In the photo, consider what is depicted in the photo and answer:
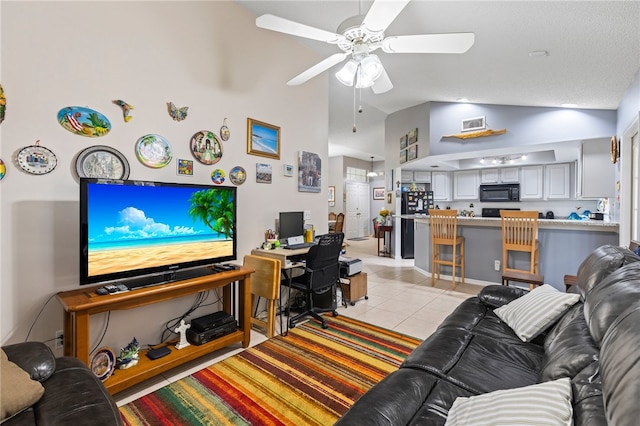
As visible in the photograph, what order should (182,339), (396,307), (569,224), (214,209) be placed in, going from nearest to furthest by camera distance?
1. (182,339)
2. (214,209)
3. (396,307)
4. (569,224)

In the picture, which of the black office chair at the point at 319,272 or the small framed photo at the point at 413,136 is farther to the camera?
the small framed photo at the point at 413,136

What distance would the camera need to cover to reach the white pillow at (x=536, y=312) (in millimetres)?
1754

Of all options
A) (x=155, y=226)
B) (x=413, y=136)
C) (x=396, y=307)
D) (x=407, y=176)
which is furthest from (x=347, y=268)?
(x=407, y=176)

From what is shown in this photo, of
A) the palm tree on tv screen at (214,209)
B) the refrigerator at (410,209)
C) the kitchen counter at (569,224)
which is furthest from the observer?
the refrigerator at (410,209)

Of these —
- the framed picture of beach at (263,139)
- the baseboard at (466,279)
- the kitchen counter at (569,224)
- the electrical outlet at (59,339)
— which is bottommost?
the baseboard at (466,279)

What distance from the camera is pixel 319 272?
3.04m

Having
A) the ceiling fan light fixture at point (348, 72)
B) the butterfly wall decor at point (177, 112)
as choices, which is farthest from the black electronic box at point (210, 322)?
the ceiling fan light fixture at point (348, 72)

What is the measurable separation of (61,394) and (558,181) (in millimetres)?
7915

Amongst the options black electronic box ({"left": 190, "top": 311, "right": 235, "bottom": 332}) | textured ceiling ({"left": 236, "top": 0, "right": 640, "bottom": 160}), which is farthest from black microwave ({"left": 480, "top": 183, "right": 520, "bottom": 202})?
black electronic box ({"left": 190, "top": 311, "right": 235, "bottom": 332})

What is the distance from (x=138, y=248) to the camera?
2.13 metres

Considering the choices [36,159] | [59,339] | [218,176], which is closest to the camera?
[36,159]

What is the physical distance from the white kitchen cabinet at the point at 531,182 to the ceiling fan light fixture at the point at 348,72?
19.5 feet

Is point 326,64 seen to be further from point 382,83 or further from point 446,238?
point 446,238

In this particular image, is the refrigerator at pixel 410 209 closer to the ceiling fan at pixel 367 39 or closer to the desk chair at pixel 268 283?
the desk chair at pixel 268 283
